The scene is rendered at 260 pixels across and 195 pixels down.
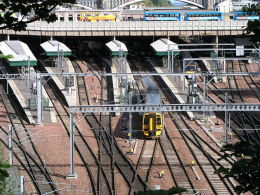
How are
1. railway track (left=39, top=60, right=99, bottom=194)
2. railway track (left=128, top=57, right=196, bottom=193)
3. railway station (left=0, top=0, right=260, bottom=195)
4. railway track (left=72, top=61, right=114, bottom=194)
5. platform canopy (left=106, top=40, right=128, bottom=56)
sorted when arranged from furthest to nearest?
platform canopy (left=106, top=40, right=128, bottom=56) < railway track (left=39, top=60, right=99, bottom=194) < railway station (left=0, top=0, right=260, bottom=195) < railway track (left=128, top=57, right=196, bottom=193) < railway track (left=72, top=61, right=114, bottom=194)

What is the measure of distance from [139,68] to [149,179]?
92.5 feet

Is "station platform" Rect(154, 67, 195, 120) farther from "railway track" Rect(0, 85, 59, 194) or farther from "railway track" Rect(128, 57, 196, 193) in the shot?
"railway track" Rect(0, 85, 59, 194)

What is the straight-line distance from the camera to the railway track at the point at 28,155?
2892 centimetres

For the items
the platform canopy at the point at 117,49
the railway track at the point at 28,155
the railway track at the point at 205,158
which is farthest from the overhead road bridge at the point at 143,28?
the railway track at the point at 205,158

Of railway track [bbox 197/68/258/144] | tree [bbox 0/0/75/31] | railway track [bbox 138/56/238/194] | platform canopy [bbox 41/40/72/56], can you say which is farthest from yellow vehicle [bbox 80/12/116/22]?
tree [bbox 0/0/75/31]

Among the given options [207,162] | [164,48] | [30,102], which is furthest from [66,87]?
[207,162]

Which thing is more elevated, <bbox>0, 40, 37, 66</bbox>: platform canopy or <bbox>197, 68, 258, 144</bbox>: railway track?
<bbox>0, 40, 37, 66</bbox>: platform canopy

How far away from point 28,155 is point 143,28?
89.1 ft

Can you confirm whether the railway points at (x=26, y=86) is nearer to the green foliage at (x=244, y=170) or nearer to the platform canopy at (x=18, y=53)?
the platform canopy at (x=18, y=53)

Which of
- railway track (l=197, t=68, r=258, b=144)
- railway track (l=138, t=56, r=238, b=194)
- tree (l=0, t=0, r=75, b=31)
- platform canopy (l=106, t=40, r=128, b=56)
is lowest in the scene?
railway track (l=138, t=56, r=238, b=194)

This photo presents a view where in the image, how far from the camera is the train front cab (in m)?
36.4

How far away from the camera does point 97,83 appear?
51.9m

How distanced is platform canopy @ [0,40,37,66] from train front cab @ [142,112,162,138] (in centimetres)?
1207

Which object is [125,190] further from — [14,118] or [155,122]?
[14,118]
